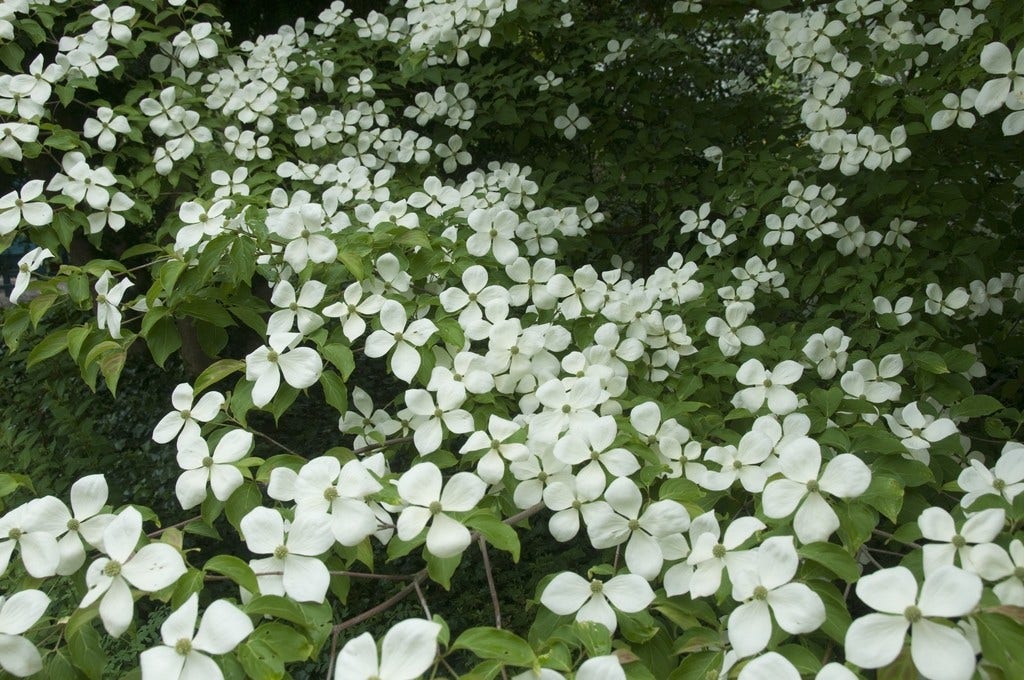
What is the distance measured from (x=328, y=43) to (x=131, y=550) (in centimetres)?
250

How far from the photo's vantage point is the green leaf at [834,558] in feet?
2.58

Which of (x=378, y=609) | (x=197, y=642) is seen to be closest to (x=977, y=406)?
(x=378, y=609)

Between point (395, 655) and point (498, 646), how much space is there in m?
0.12

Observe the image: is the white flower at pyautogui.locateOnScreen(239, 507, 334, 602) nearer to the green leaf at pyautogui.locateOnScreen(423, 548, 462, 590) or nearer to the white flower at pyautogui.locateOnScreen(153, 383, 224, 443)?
the green leaf at pyautogui.locateOnScreen(423, 548, 462, 590)

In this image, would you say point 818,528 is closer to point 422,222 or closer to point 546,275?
point 546,275

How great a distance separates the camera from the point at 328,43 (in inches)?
113

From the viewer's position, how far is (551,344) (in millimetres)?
1309

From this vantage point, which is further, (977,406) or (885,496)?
(977,406)

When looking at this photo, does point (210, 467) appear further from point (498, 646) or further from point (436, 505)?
point (498, 646)

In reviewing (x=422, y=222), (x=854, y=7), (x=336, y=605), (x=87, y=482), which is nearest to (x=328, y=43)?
(x=422, y=222)

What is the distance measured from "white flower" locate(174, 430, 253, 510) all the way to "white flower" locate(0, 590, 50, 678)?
9.0 inches

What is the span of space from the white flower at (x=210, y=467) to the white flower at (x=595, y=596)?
18.1 inches

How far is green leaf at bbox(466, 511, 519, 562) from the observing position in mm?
879

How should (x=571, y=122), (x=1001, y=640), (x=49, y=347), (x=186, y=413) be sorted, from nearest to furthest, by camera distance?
(x=1001, y=640), (x=186, y=413), (x=49, y=347), (x=571, y=122)
